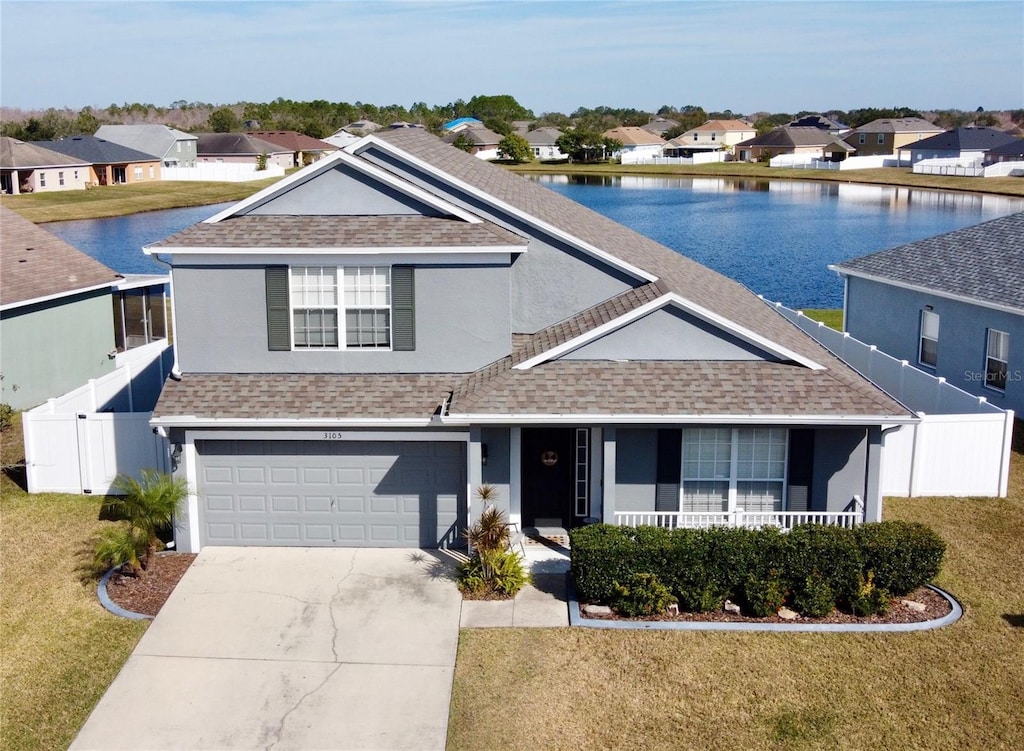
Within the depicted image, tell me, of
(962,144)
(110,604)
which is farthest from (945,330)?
(962,144)

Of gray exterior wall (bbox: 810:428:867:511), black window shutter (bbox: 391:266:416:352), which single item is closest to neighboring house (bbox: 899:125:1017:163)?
gray exterior wall (bbox: 810:428:867:511)

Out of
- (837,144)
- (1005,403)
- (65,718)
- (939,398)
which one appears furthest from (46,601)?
(837,144)

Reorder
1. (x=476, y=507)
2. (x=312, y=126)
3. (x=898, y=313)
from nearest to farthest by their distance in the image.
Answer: (x=476, y=507), (x=898, y=313), (x=312, y=126)

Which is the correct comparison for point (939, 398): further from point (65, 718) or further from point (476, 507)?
point (65, 718)

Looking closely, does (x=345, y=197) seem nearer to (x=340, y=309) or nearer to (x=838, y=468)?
(x=340, y=309)

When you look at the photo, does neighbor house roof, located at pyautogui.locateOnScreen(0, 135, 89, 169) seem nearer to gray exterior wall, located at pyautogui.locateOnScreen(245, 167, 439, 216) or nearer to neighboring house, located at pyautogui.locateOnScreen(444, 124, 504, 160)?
neighboring house, located at pyautogui.locateOnScreen(444, 124, 504, 160)
